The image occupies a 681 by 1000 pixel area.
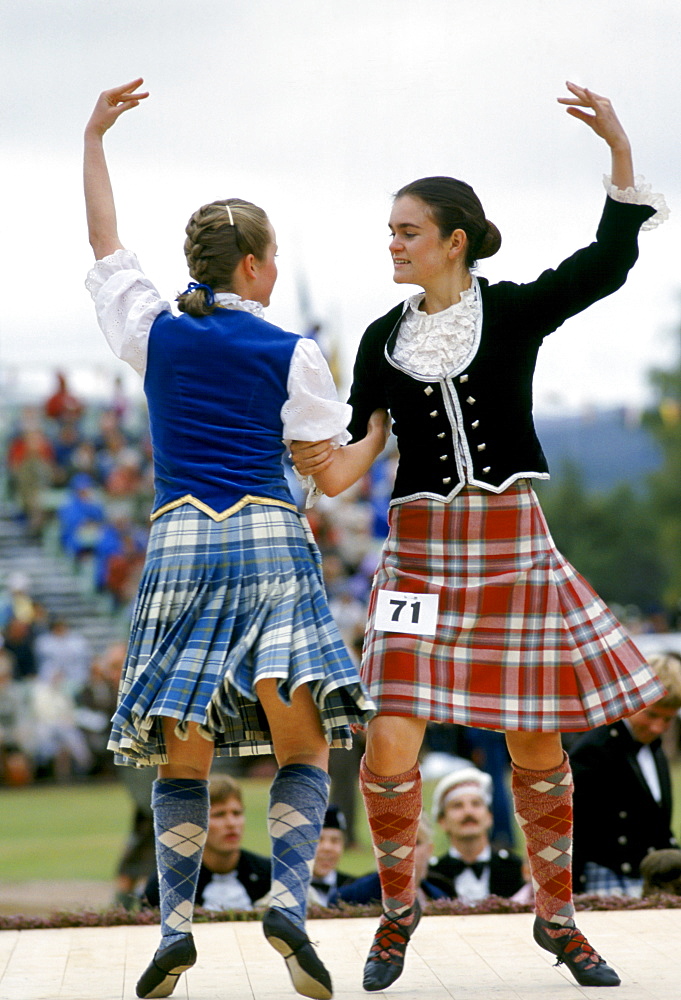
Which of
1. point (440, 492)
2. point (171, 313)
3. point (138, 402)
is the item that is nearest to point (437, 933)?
point (440, 492)

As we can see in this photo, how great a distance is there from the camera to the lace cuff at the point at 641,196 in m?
2.88

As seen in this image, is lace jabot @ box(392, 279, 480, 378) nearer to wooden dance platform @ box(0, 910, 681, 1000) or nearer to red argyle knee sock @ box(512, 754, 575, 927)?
red argyle knee sock @ box(512, 754, 575, 927)

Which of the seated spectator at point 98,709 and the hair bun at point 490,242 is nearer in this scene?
the hair bun at point 490,242

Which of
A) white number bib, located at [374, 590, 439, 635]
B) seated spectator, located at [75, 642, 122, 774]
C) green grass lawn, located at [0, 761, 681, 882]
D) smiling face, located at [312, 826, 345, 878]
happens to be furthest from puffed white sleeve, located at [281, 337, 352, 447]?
seated spectator, located at [75, 642, 122, 774]

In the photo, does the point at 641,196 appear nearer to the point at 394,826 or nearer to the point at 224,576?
the point at 224,576

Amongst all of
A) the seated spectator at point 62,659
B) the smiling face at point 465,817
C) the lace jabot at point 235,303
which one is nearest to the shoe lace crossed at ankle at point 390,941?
the lace jabot at point 235,303

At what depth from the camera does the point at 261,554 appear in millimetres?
2660

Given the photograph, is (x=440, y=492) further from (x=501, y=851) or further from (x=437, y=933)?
(x=501, y=851)

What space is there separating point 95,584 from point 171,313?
1214 centimetres

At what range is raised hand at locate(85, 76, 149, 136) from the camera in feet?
9.48

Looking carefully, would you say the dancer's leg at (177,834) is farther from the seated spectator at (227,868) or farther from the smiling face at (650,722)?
the smiling face at (650,722)

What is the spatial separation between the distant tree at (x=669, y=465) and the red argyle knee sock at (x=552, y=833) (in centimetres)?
3986

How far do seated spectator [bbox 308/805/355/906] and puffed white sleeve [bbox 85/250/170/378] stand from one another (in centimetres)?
224

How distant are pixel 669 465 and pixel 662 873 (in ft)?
133
